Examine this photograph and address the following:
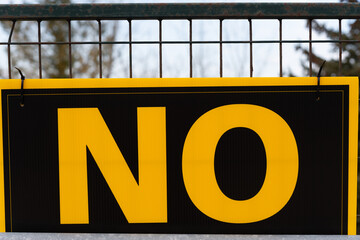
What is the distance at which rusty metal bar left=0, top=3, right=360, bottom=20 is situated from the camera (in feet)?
4.97

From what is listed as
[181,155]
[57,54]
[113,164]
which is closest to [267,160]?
[181,155]

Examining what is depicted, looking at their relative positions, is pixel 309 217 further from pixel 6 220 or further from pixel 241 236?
pixel 6 220

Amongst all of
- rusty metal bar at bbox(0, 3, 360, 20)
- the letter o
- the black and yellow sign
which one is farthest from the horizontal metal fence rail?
the letter o

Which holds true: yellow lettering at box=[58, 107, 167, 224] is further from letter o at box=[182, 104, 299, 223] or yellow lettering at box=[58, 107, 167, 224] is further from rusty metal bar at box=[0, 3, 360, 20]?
rusty metal bar at box=[0, 3, 360, 20]

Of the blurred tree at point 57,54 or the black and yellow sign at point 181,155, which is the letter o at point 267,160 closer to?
the black and yellow sign at point 181,155

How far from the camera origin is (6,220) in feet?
5.13

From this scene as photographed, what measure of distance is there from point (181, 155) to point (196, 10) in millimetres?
698

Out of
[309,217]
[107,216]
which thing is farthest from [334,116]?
[107,216]

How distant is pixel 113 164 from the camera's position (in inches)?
59.9

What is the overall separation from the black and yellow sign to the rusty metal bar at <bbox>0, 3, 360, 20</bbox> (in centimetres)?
32

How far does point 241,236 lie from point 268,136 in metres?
0.49

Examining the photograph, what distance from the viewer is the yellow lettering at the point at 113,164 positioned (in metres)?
1.50

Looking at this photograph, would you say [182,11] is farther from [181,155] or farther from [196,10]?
[181,155]

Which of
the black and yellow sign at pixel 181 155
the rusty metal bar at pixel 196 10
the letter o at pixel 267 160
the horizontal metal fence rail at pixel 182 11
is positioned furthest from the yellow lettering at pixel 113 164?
the rusty metal bar at pixel 196 10
